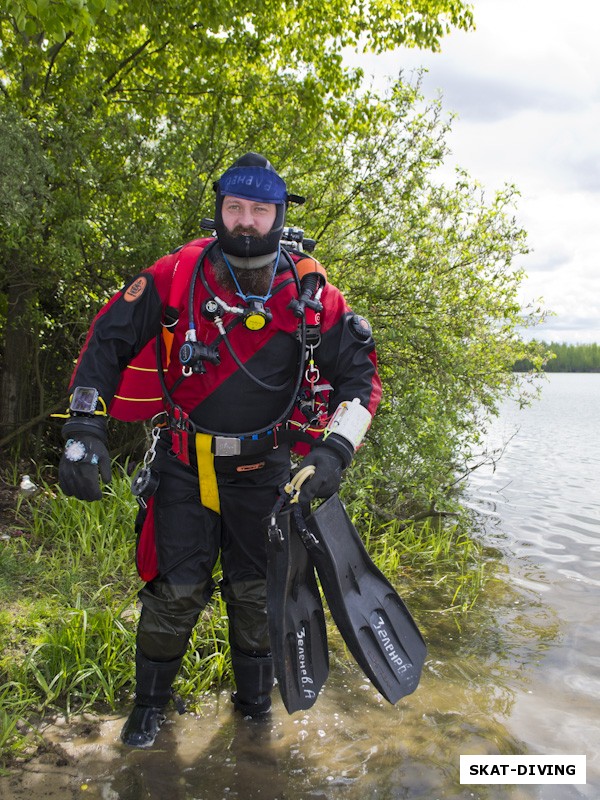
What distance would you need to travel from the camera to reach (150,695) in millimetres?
2852

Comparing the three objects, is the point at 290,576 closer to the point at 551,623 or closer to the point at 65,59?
the point at 551,623

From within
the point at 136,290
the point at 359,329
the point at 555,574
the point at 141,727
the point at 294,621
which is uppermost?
the point at 136,290

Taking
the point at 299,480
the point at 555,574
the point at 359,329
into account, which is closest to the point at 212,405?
the point at 299,480

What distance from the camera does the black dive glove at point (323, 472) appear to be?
261 centimetres

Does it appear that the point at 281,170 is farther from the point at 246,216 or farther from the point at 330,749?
the point at 330,749

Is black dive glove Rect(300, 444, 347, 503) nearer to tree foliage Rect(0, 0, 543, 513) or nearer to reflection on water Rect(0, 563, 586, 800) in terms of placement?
reflection on water Rect(0, 563, 586, 800)

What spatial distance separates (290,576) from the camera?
2.65 metres

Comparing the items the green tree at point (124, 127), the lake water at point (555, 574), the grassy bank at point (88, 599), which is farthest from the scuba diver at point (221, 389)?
the green tree at point (124, 127)

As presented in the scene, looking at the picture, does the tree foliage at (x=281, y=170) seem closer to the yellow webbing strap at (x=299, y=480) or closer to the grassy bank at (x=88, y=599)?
the grassy bank at (x=88, y=599)

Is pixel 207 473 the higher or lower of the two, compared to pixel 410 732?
higher

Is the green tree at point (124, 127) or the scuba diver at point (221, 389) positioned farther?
the green tree at point (124, 127)

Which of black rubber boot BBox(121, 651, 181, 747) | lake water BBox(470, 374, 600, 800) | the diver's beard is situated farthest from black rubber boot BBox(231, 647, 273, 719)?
the diver's beard

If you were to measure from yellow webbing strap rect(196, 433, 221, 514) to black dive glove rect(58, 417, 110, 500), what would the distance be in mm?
380

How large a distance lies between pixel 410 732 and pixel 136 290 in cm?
222
